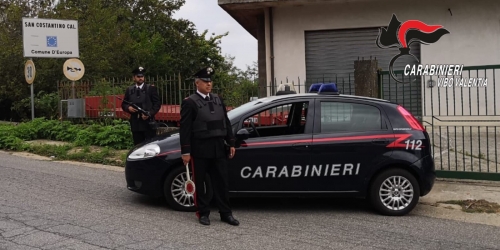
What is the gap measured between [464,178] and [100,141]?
806 centimetres

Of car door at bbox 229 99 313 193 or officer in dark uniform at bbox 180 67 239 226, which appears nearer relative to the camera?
officer in dark uniform at bbox 180 67 239 226

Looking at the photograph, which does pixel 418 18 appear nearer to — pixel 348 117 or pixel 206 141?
pixel 348 117

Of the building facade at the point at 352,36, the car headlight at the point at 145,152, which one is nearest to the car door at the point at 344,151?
the car headlight at the point at 145,152

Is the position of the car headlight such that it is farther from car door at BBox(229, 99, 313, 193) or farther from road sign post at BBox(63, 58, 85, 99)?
road sign post at BBox(63, 58, 85, 99)

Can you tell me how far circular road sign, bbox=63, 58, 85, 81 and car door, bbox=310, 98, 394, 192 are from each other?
392 inches

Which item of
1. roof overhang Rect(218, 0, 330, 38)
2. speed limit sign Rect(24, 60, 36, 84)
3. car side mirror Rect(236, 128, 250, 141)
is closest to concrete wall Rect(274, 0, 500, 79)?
roof overhang Rect(218, 0, 330, 38)

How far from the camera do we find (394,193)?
6.35 metres

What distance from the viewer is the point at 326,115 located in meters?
6.44

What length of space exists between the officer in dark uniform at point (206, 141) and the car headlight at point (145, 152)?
60 centimetres

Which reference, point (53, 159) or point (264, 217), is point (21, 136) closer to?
point (53, 159)

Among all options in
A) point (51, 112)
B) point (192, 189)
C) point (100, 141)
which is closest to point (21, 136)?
point (51, 112)

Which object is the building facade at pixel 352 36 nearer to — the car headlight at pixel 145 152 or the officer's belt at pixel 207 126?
the car headlight at pixel 145 152

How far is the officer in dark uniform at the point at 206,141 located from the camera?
5.73m

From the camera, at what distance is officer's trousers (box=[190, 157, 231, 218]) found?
19.1ft
